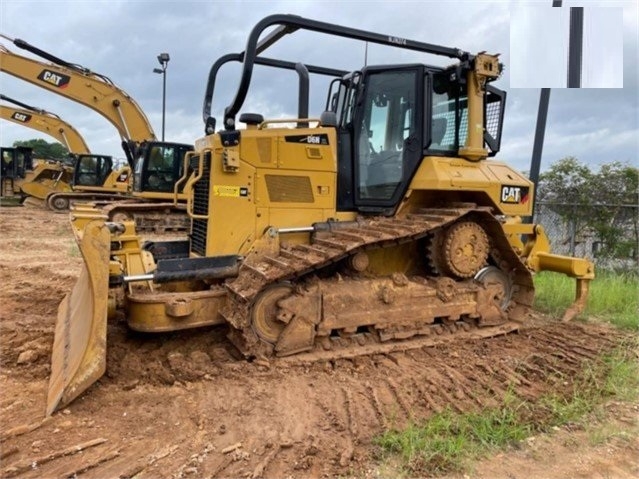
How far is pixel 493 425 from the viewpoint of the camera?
346 centimetres

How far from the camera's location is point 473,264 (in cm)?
536

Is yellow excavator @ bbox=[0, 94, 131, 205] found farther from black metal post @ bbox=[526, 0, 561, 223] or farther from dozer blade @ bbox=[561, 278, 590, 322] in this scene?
dozer blade @ bbox=[561, 278, 590, 322]

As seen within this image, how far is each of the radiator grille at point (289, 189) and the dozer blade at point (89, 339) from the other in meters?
1.76

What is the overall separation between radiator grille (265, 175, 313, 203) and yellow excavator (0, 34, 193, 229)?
8.86 metres

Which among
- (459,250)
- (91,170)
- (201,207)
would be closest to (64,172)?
(91,170)

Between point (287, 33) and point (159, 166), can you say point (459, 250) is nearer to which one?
point (287, 33)

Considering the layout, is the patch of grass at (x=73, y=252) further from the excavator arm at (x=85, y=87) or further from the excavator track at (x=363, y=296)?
the excavator arm at (x=85, y=87)

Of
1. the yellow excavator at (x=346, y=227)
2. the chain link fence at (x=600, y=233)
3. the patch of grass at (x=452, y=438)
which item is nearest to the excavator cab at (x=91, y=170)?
the yellow excavator at (x=346, y=227)

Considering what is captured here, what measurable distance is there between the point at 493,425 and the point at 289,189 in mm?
2845

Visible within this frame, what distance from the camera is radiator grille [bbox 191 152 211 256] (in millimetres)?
4988

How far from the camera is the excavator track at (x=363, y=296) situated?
4.43 m

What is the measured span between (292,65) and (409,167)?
1920 millimetres

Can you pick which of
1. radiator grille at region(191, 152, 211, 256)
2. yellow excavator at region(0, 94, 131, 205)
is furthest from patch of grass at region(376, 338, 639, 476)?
yellow excavator at region(0, 94, 131, 205)

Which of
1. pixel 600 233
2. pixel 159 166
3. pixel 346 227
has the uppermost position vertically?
pixel 159 166
